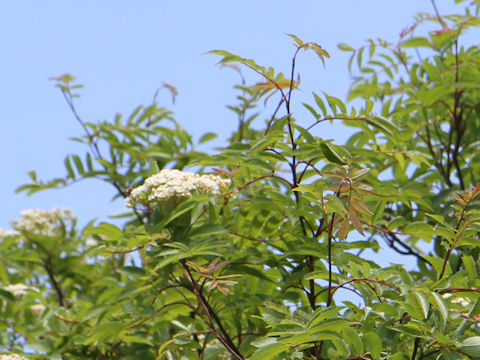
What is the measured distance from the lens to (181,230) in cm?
250

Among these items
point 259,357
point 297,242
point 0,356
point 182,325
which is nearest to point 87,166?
point 0,356

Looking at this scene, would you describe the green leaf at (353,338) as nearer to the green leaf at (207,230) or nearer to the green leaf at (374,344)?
the green leaf at (374,344)

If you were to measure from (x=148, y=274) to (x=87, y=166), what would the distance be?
1.43 metres

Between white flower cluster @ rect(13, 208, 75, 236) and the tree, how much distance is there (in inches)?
0.4

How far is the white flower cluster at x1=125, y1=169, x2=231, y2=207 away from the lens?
243cm

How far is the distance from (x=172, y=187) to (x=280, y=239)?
438 millimetres

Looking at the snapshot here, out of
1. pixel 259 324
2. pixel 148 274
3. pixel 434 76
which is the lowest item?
pixel 259 324

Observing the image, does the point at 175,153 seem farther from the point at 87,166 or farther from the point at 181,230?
the point at 181,230

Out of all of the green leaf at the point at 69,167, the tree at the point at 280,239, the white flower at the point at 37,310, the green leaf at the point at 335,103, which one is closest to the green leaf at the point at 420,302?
the tree at the point at 280,239

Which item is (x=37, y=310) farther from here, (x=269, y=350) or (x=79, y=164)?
(x=269, y=350)

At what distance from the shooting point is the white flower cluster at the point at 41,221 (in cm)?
422

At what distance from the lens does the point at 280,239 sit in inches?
102

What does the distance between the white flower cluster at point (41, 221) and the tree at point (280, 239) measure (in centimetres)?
1

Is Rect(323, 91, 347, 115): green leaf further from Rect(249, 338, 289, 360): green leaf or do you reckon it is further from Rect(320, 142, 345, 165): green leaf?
Rect(249, 338, 289, 360): green leaf
